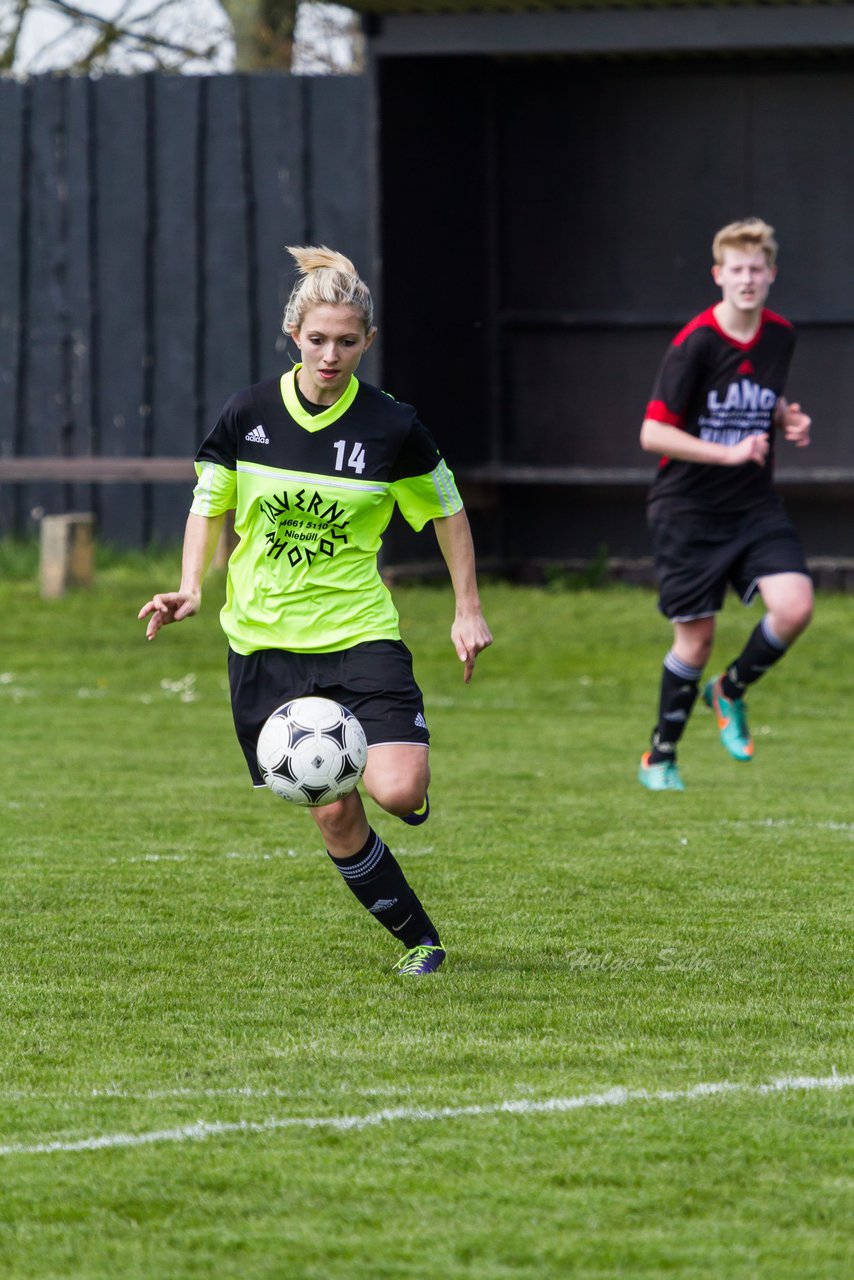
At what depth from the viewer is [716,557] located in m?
8.21

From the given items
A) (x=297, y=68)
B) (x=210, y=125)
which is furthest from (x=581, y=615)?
(x=297, y=68)

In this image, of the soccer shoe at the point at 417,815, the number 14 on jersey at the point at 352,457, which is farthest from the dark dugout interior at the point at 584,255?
the soccer shoe at the point at 417,815

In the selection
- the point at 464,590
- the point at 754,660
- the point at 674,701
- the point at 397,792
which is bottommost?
the point at 674,701

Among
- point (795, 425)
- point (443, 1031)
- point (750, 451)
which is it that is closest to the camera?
point (443, 1031)

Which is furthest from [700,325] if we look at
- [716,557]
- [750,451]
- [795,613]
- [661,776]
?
[661,776]

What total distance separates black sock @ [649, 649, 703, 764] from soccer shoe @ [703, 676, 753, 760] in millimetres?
184

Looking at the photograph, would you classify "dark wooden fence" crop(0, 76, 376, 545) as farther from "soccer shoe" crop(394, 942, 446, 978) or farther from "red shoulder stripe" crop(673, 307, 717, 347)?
"soccer shoe" crop(394, 942, 446, 978)

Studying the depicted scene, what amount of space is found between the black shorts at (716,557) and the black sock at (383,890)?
330 centimetres

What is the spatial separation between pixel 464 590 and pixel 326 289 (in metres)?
0.85

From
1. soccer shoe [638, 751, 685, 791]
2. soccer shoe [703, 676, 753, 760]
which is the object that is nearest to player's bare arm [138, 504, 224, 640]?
soccer shoe [638, 751, 685, 791]

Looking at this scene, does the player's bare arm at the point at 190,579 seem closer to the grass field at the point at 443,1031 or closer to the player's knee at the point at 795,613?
the grass field at the point at 443,1031

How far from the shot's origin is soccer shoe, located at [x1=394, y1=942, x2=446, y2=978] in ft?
16.7

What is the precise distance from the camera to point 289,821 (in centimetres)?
777

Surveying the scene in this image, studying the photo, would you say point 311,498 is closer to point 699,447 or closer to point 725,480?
point 699,447
